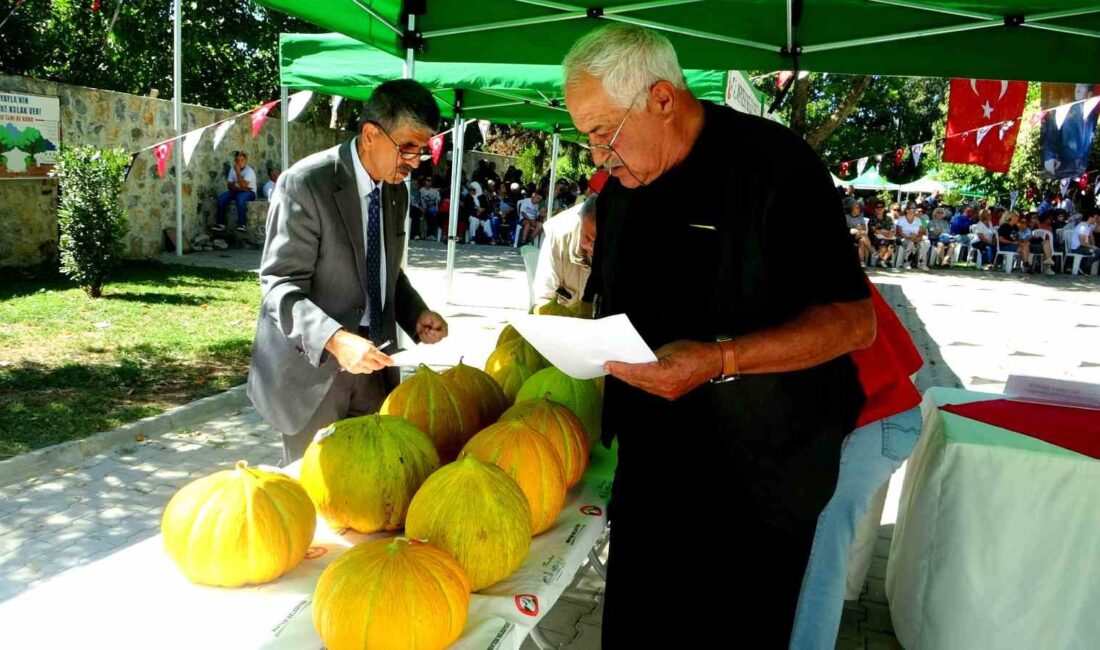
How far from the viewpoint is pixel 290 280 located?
230 cm

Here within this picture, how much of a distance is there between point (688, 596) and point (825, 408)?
0.54m

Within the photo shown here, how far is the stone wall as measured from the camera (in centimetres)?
1024

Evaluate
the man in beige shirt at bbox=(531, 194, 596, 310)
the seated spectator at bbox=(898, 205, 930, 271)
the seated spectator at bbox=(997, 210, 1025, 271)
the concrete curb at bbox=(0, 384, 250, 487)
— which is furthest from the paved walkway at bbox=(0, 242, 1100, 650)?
the seated spectator at bbox=(997, 210, 1025, 271)

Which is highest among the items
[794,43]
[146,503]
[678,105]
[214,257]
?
[794,43]

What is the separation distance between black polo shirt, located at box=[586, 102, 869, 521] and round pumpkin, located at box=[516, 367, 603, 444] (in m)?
0.49

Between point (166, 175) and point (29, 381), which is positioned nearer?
point (29, 381)

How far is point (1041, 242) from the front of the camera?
21156mm

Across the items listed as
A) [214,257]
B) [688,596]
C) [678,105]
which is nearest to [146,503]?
[688,596]

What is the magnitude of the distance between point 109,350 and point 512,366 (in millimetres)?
5630

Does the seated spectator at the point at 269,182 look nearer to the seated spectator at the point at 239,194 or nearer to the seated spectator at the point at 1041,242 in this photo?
the seated spectator at the point at 239,194

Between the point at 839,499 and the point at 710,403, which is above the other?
the point at 710,403

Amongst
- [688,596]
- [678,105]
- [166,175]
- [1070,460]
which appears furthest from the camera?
[166,175]

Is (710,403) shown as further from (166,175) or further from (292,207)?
(166,175)

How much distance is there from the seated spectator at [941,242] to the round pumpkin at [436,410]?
22658mm
